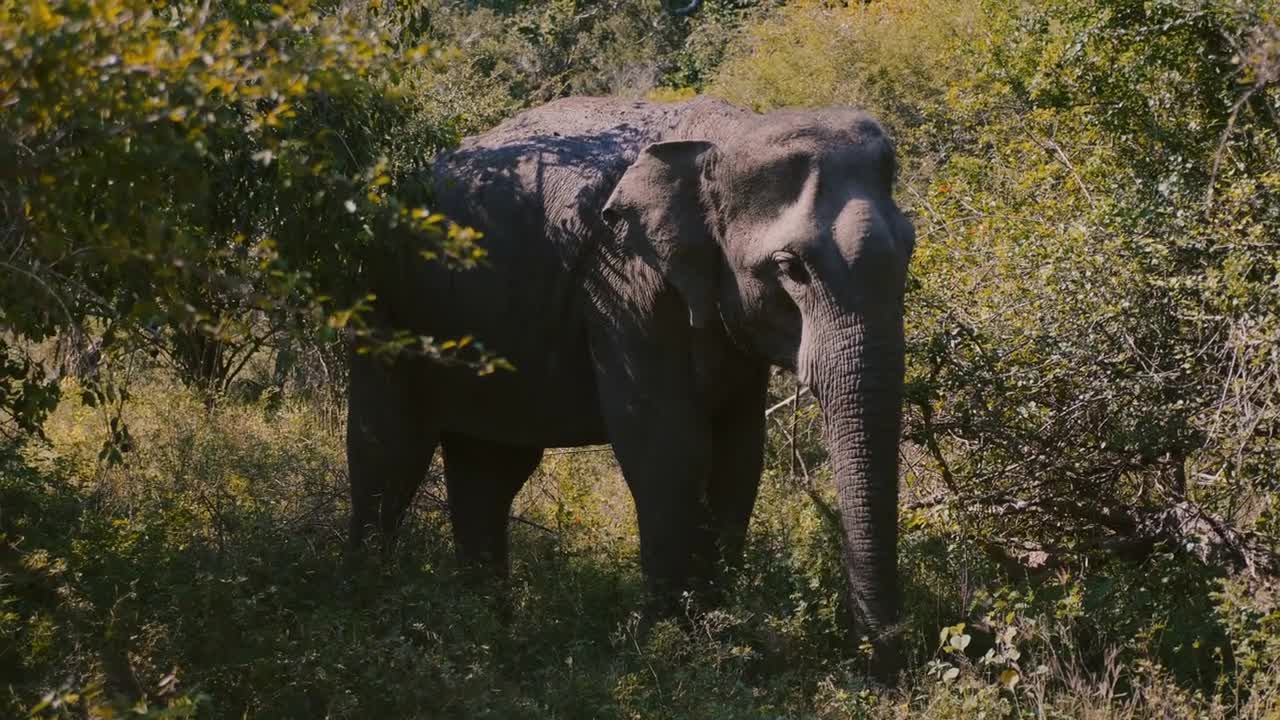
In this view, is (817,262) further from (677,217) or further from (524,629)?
(524,629)

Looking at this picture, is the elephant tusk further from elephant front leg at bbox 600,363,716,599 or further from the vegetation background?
elephant front leg at bbox 600,363,716,599

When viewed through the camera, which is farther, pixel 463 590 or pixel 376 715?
pixel 463 590

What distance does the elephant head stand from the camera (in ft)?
21.4

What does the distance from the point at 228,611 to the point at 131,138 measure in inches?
122

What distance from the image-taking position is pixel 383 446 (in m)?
8.80

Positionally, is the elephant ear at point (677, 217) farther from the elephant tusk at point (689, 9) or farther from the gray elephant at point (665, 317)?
the elephant tusk at point (689, 9)

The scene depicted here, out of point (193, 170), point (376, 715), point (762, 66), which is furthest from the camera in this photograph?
point (762, 66)

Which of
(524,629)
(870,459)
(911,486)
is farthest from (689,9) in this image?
(870,459)

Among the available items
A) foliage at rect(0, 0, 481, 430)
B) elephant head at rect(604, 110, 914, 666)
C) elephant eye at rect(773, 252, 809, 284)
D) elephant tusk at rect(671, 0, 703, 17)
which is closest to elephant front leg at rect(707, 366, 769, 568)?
elephant head at rect(604, 110, 914, 666)

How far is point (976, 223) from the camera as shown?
9219 millimetres

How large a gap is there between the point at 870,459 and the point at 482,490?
3.27m

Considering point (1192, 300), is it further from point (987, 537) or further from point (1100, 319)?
point (987, 537)

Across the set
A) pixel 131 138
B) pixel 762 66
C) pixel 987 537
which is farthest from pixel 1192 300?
pixel 762 66

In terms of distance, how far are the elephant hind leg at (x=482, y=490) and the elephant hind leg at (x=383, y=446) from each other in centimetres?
28
